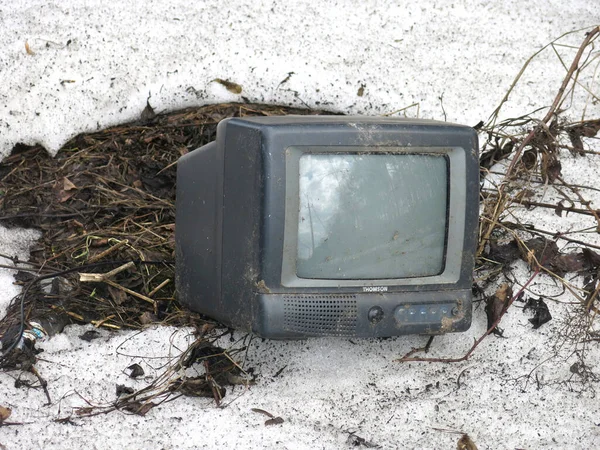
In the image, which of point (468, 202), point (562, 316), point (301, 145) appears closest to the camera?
point (301, 145)

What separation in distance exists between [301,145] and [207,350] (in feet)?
2.92

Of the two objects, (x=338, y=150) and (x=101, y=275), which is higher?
(x=338, y=150)

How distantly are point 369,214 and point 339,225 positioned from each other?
0.34 feet

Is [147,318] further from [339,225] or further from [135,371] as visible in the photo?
[339,225]

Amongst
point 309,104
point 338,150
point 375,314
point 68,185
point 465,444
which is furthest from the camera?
point 309,104

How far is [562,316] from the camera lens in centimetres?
309

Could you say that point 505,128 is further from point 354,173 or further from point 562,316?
point 354,173

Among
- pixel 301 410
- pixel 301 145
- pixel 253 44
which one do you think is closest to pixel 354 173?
pixel 301 145

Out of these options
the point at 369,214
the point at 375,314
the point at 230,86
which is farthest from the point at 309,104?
the point at 375,314

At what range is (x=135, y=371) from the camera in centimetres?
277

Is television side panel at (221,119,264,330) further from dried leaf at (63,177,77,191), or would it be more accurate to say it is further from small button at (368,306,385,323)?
dried leaf at (63,177,77,191)

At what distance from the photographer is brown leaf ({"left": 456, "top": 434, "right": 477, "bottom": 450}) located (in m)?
2.70

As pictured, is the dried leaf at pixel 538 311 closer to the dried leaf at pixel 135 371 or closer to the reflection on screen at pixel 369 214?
the reflection on screen at pixel 369 214

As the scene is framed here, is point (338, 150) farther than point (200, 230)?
No
